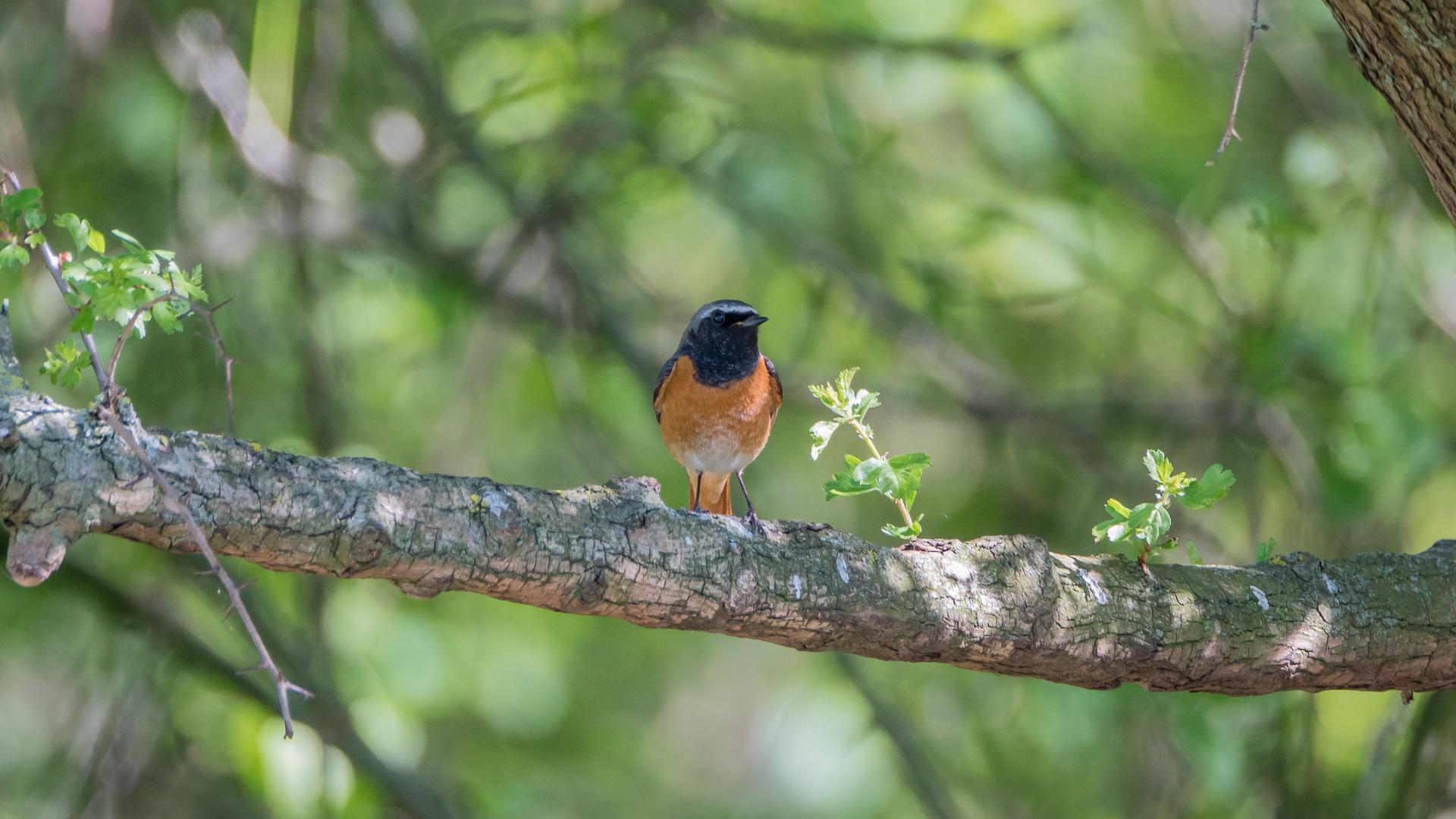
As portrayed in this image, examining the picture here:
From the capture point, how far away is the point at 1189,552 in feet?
9.65

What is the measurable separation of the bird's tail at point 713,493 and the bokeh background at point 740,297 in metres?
0.60

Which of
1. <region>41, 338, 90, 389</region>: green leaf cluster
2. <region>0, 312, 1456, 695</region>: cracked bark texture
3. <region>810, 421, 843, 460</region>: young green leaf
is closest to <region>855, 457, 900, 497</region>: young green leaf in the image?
<region>810, 421, 843, 460</region>: young green leaf

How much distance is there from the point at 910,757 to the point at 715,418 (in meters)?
1.89

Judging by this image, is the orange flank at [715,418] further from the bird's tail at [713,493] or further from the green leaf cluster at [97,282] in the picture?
the green leaf cluster at [97,282]

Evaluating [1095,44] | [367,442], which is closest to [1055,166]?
[1095,44]

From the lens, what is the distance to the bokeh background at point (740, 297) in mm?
5070

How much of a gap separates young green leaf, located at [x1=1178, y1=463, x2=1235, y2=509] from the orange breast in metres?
2.48

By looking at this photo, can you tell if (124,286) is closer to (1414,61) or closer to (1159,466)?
(1159,466)

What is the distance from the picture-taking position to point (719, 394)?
4793 millimetres

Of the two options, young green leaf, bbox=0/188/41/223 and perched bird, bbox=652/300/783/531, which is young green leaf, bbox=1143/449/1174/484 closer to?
perched bird, bbox=652/300/783/531

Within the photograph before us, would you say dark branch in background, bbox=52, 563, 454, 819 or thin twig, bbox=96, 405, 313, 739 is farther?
dark branch in background, bbox=52, 563, 454, 819

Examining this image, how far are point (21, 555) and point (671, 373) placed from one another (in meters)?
3.36

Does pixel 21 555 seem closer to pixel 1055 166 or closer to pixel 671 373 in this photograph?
pixel 671 373

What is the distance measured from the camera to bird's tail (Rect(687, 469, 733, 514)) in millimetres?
5535
